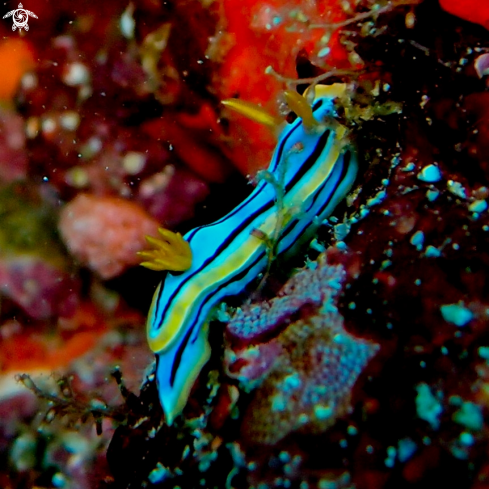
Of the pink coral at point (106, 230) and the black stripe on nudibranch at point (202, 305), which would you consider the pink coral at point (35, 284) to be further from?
the black stripe on nudibranch at point (202, 305)

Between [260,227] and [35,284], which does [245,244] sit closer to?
[260,227]

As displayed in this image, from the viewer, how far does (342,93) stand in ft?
6.57

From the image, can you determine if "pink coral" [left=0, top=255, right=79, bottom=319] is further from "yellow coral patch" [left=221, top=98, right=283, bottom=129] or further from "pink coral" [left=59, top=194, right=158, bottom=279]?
"yellow coral patch" [left=221, top=98, right=283, bottom=129]

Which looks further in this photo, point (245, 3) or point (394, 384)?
point (245, 3)

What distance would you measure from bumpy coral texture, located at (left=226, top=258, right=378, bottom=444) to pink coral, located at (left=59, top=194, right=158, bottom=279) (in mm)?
1042

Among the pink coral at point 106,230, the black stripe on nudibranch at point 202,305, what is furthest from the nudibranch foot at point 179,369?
the pink coral at point 106,230

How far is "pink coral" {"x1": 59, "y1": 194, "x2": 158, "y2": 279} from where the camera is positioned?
8.22 ft

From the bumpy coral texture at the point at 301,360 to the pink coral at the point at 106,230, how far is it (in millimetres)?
1042

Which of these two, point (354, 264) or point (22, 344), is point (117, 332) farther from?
point (354, 264)

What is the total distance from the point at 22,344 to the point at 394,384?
7.23 ft

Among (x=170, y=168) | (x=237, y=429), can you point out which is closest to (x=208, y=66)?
(x=170, y=168)

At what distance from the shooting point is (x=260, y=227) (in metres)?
2.18

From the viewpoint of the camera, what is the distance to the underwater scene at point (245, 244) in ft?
4.44

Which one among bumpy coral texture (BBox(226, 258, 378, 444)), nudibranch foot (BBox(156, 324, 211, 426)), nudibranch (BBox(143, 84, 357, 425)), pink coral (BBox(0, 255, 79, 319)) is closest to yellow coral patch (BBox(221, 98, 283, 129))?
nudibranch (BBox(143, 84, 357, 425))
